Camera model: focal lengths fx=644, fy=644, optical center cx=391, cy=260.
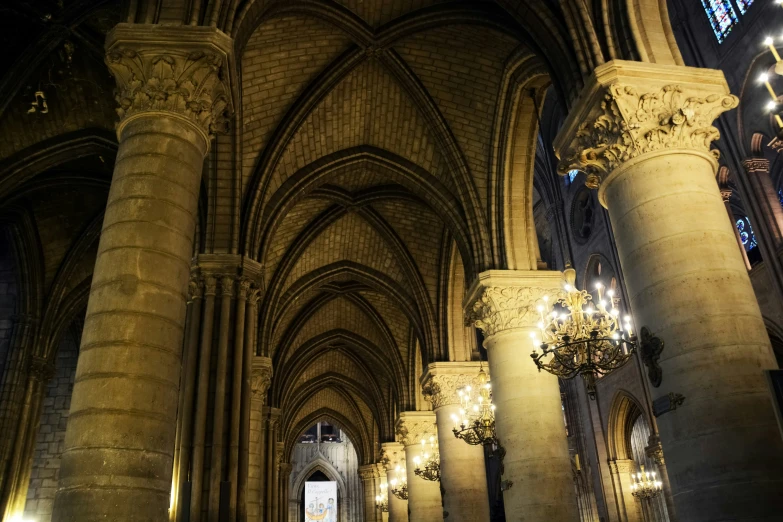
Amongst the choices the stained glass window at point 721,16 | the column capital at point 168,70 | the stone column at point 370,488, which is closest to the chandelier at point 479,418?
the column capital at point 168,70

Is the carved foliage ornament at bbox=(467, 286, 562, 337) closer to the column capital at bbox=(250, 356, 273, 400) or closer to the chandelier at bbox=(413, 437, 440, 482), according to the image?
the column capital at bbox=(250, 356, 273, 400)

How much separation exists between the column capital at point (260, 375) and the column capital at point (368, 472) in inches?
697

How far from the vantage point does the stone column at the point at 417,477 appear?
2027cm

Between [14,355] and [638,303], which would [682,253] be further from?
[14,355]

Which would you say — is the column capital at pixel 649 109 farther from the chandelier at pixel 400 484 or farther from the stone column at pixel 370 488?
the stone column at pixel 370 488

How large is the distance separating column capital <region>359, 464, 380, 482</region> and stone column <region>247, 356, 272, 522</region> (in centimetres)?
1735

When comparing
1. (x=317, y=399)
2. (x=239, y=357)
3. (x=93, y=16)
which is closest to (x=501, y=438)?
(x=239, y=357)

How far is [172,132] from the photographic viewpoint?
6469mm

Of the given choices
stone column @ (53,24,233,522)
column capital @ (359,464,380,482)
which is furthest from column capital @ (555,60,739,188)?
column capital @ (359,464,380,482)

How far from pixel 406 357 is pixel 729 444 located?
1824 cm

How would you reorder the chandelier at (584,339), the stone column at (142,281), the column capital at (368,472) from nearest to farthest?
the stone column at (142,281) < the chandelier at (584,339) < the column capital at (368,472)

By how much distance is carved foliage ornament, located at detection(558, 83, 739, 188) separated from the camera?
6930 millimetres

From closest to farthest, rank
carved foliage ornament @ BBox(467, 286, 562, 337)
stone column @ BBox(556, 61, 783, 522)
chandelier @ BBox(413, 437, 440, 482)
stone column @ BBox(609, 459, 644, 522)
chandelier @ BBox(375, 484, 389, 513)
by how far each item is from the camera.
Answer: stone column @ BBox(556, 61, 783, 522)
carved foliage ornament @ BBox(467, 286, 562, 337)
chandelier @ BBox(413, 437, 440, 482)
stone column @ BBox(609, 459, 644, 522)
chandelier @ BBox(375, 484, 389, 513)

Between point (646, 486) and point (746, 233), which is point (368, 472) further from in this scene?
point (746, 233)
